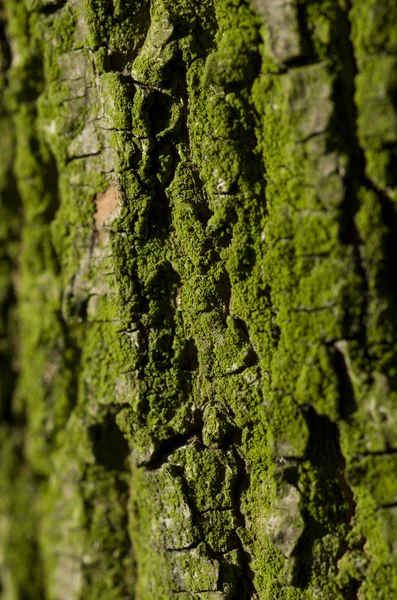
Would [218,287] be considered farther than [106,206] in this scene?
No

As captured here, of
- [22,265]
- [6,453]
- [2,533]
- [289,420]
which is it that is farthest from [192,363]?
[2,533]

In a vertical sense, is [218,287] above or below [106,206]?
below

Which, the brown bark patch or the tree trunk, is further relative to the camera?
the brown bark patch

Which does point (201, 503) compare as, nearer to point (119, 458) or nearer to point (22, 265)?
point (119, 458)

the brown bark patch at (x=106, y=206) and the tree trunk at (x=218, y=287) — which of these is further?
the brown bark patch at (x=106, y=206)
